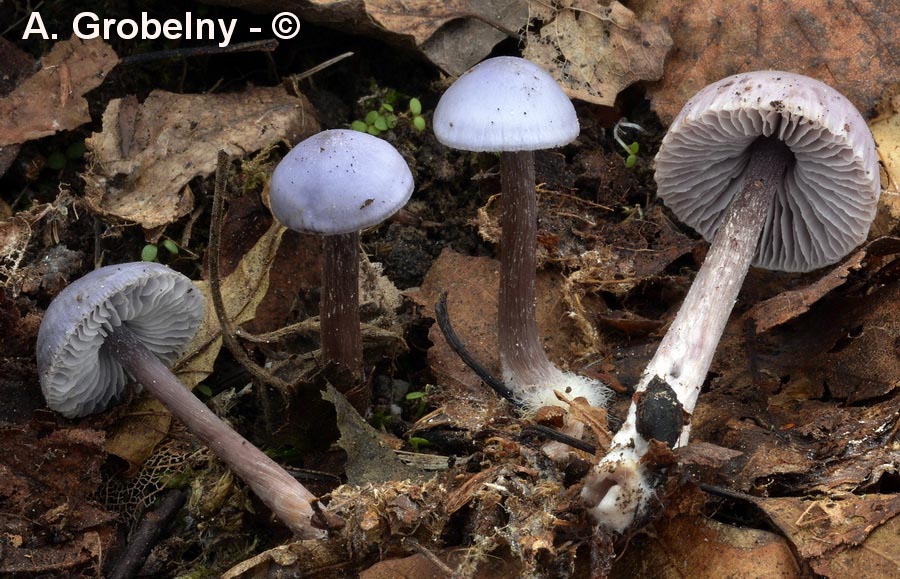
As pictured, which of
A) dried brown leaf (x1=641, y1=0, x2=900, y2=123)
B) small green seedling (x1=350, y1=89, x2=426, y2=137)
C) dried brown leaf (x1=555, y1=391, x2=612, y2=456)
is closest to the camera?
dried brown leaf (x1=555, y1=391, x2=612, y2=456)

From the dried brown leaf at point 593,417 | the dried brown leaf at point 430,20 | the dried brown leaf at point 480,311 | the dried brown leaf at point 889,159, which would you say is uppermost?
the dried brown leaf at point 430,20

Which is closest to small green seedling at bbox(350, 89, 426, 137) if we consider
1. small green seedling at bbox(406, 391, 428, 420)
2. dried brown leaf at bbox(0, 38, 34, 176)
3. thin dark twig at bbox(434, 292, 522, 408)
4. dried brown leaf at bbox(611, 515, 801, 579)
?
thin dark twig at bbox(434, 292, 522, 408)

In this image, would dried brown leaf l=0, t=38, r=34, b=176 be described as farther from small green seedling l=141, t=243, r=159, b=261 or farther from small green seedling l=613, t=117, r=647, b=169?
small green seedling l=613, t=117, r=647, b=169

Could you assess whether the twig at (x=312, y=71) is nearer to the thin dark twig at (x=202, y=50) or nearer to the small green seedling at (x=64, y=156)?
the thin dark twig at (x=202, y=50)

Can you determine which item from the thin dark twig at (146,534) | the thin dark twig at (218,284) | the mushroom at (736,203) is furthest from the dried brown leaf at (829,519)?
the thin dark twig at (146,534)

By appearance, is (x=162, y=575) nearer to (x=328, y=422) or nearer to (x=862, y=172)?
(x=328, y=422)

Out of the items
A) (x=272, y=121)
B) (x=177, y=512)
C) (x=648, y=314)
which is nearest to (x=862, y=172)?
(x=648, y=314)
